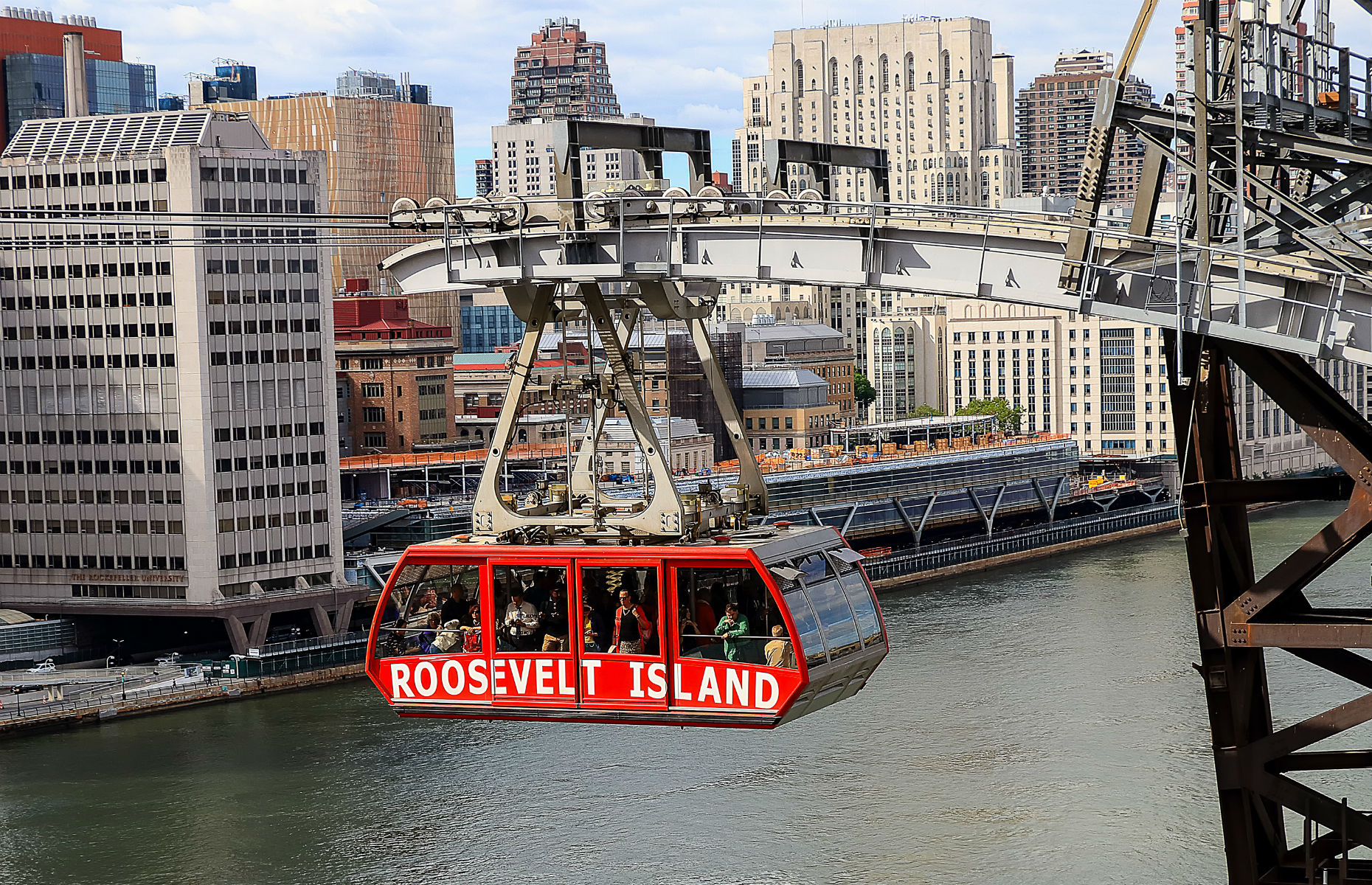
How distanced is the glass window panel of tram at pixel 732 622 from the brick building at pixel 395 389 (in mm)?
53634

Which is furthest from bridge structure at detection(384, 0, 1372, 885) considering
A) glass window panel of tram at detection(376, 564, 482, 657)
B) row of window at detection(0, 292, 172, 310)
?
row of window at detection(0, 292, 172, 310)

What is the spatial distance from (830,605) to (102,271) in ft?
101

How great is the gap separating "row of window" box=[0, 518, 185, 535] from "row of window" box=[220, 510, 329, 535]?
0.89 m

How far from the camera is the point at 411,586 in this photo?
11.1m

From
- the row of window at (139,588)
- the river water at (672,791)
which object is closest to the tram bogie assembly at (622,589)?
the river water at (672,791)

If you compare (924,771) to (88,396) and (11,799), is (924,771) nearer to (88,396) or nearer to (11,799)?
(11,799)

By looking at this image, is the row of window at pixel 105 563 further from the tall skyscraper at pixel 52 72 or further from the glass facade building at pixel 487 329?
the glass facade building at pixel 487 329

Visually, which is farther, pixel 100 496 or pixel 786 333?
pixel 786 333

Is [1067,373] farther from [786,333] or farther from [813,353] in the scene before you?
[786,333]

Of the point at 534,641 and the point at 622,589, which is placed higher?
the point at 622,589

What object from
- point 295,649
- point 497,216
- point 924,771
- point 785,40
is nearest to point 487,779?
point 924,771

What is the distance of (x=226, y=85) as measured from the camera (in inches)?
4377

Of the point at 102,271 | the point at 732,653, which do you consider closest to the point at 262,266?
the point at 102,271

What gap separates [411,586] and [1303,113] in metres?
5.74
